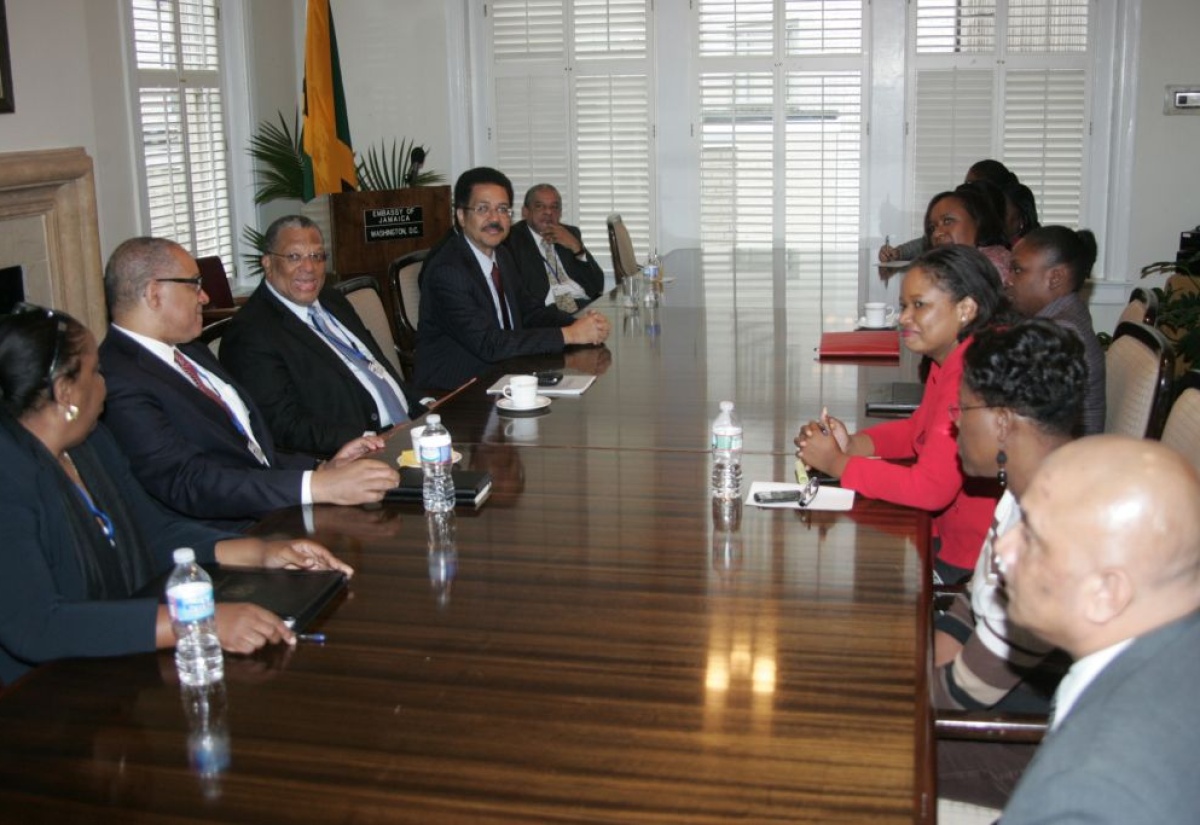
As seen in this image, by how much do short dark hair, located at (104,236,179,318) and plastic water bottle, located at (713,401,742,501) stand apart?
127 centimetres

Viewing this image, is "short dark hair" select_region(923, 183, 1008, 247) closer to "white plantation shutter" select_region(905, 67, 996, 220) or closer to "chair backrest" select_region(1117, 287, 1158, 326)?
"chair backrest" select_region(1117, 287, 1158, 326)

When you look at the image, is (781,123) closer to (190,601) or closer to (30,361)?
(30,361)

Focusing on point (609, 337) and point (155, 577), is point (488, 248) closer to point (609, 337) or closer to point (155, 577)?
point (609, 337)

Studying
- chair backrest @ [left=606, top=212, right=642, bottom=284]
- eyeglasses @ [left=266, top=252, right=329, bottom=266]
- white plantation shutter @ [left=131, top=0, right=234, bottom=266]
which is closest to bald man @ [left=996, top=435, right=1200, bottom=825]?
eyeglasses @ [left=266, top=252, right=329, bottom=266]

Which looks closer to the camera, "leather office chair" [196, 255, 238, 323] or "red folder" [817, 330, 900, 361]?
"red folder" [817, 330, 900, 361]

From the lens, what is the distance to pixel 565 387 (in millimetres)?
3465

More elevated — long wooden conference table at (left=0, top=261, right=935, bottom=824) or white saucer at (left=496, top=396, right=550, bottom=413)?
white saucer at (left=496, top=396, right=550, bottom=413)

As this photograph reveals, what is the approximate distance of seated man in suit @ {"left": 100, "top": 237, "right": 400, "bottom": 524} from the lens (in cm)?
252

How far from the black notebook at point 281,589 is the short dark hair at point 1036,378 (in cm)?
112

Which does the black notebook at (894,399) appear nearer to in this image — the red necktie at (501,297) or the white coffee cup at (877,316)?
the white coffee cup at (877,316)

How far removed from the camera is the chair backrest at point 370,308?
4.23 meters

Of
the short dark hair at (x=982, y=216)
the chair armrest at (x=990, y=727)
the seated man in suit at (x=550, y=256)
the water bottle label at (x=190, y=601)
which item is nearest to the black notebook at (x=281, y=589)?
the water bottle label at (x=190, y=601)

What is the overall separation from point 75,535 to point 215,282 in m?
3.89

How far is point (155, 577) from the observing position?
2303mm
